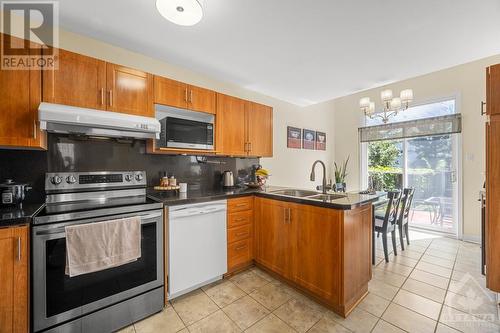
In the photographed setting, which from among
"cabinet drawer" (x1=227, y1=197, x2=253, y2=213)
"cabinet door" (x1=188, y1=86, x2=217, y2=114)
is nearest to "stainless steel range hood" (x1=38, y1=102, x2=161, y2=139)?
"cabinet door" (x1=188, y1=86, x2=217, y2=114)

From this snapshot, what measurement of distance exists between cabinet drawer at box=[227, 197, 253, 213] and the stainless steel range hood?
1013 millimetres

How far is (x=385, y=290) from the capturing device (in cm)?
206

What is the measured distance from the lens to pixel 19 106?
1.48 m

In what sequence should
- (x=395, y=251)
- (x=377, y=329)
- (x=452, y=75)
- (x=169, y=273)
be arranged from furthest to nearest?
(x=452, y=75), (x=395, y=251), (x=169, y=273), (x=377, y=329)

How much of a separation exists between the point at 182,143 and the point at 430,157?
4.50m

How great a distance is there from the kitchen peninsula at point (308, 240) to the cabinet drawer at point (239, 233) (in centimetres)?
1

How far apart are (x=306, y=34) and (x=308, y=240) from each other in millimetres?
1908

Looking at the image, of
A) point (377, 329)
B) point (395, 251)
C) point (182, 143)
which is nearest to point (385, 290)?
point (377, 329)

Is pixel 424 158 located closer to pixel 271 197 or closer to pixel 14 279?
pixel 271 197

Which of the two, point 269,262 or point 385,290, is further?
point 269,262

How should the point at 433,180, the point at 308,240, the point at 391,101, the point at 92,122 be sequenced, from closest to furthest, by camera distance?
the point at 92,122, the point at 308,240, the point at 391,101, the point at 433,180

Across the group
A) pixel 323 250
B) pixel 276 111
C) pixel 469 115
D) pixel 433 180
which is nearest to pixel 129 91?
pixel 323 250

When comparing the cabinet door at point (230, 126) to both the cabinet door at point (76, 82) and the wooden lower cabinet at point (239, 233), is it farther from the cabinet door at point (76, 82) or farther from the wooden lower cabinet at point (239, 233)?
the cabinet door at point (76, 82)

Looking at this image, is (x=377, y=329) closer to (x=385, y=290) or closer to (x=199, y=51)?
(x=385, y=290)
